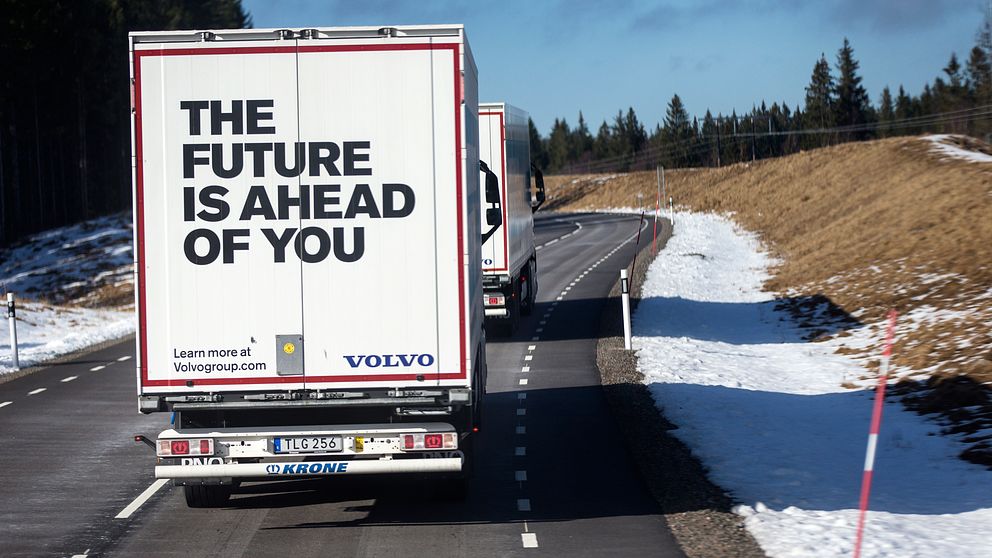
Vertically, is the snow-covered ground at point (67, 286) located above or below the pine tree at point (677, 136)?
below

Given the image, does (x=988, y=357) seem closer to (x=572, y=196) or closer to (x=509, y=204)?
(x=509, y=204)

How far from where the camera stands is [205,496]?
1036cm

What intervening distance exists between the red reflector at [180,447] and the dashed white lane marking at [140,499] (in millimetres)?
1393

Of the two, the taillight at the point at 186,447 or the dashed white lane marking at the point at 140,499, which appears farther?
the dashed white lane marking at the point at 140,499

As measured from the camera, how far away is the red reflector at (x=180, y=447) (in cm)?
909

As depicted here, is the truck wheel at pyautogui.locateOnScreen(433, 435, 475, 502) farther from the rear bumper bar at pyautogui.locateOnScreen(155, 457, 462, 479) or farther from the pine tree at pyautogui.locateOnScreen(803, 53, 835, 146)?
the pine tree at pyautogui.locateOnScreen(803, 53, 835, 146)

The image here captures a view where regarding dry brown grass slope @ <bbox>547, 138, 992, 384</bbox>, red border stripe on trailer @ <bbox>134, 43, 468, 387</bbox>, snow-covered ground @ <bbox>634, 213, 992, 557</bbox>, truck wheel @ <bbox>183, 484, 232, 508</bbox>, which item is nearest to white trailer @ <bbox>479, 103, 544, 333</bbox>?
snow-covered ground @ <bbox>634, 213, 992, 557</bbox>

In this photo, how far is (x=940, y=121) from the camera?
12888 centimetres

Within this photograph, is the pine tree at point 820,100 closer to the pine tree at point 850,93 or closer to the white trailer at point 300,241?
the pine tree at point 850,93

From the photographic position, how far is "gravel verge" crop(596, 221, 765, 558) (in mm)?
8867

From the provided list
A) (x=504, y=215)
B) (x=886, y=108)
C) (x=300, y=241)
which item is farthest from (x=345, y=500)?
(x=886, y=108)

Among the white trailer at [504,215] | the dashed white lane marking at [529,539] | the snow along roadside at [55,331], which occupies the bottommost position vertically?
the dashed white lane marking at [529,539]

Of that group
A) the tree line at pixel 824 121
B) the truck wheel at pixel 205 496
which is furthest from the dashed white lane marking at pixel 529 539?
the tree line at pixel 824 121

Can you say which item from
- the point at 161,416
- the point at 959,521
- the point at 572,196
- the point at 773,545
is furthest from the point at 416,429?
the point at 572,196
